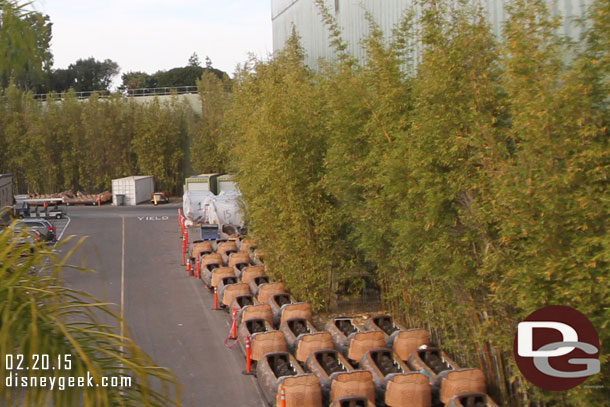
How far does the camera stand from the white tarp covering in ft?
94.9

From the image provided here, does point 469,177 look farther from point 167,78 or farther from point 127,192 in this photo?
point 167,78

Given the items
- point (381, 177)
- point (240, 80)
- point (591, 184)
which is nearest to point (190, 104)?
point (240, 80)

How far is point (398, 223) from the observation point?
9812 mm

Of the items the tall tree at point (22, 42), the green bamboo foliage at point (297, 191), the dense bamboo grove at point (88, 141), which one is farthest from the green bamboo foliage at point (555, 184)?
the dense bamboo grove at point (88, 141)

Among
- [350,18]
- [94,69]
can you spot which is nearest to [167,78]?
[94,69]

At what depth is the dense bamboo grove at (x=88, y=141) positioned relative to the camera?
4391 centimetres

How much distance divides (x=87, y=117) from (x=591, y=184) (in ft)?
139

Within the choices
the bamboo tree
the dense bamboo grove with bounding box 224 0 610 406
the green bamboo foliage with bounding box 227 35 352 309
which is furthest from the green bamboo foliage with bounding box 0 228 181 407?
the bamboo tree

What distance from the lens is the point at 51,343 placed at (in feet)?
7.72

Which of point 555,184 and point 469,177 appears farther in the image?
point 469,177

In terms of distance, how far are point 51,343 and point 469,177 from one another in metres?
6.72

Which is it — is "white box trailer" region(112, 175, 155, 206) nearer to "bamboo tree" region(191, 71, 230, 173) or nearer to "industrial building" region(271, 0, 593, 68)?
"bamboo tree" region(191, 71, 230, 173)

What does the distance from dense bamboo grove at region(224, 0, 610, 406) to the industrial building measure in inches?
20.1

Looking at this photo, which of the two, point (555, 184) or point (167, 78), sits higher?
point (167, 78)
